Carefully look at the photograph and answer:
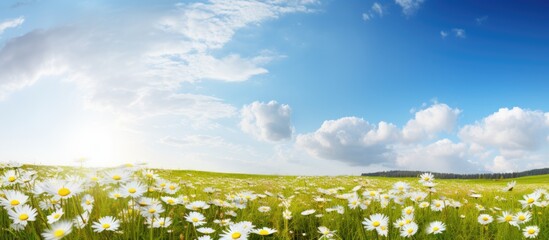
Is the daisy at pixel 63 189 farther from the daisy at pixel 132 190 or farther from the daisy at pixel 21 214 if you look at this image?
the daisy at pixel 132 190

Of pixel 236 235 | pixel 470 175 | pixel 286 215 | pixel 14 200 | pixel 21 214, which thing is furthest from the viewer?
pixel 470 175

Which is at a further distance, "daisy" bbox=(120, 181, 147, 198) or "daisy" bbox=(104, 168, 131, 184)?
"daisy" bbox=(104, 168, 131, 184)

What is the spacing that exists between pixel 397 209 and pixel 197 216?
11.5 feet

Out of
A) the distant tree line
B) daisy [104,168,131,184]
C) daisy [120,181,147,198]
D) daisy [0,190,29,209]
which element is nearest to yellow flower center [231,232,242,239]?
daisy [120,181,147,198]

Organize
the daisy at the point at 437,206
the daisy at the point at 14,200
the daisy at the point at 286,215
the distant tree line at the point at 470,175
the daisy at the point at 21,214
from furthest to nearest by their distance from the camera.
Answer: the distant tree line at the point at 470,175, the daisy at the point at 437,206, the daisy at the point at 286,215, the daisy at the point at 14,200, the daisy at the point at 21,214

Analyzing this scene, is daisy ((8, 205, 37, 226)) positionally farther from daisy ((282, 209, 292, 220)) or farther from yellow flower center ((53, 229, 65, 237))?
daisy ((282, 209, 292, 220))

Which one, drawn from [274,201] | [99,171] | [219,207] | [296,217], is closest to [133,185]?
[99,171]

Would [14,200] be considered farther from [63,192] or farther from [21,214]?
[63,192]

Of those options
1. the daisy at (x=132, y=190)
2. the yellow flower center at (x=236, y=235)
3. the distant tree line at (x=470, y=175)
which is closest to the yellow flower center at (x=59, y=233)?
the daisy at (x=132, y=190)

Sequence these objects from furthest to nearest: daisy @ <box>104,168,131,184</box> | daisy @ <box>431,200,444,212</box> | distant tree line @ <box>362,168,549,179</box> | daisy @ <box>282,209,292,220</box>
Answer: distant tree line @ <box>362,168,549,179</box> → daisy @ <box>431,200,444,212</box> → daisy @ <box>282,209,292,220</box> → daisy @ <box>104,168,131,184</box>

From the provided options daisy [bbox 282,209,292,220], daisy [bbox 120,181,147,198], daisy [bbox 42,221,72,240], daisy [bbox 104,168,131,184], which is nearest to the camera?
daisy [bbox 42,221,72,240]

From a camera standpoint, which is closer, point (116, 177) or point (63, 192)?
point (63, 192)

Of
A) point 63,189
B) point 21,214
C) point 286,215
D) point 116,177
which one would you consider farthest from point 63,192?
point 286,215

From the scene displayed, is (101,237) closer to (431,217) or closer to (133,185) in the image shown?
(133,185)
